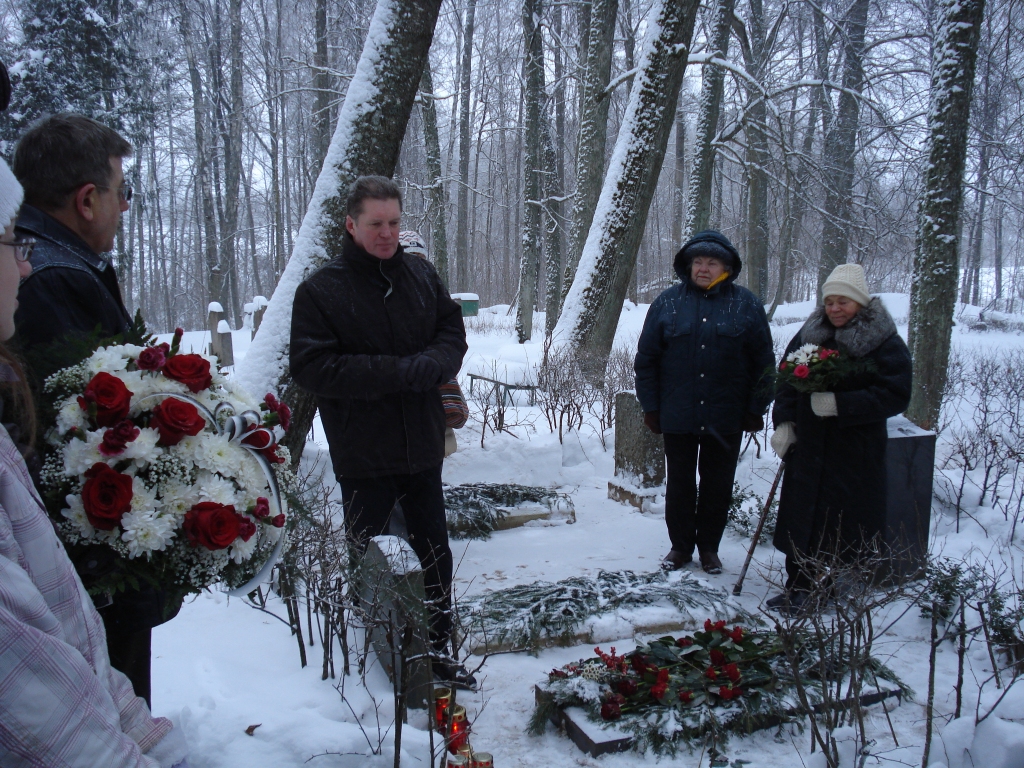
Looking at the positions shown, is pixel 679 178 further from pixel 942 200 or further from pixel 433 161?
pixel 942 200

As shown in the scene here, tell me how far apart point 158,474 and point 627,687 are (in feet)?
6.42

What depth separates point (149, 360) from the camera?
5.13 ft

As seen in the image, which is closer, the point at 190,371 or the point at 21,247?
the point at 21,247

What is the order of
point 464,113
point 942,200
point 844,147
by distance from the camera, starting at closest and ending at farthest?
point 942,200 → point 844,147 → point 464,113

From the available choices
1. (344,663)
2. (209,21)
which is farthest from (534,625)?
(209,21)

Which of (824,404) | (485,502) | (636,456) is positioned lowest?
(485,502)

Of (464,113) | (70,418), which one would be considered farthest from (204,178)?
(70,418)

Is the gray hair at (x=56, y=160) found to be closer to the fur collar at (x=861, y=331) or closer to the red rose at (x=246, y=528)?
the red rose at (x=246, y=528)

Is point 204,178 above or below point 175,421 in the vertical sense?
above

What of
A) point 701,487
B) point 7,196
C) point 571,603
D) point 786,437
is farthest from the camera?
point 701,487

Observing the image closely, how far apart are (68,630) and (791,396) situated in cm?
347

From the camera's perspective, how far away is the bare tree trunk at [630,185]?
7.22 metres

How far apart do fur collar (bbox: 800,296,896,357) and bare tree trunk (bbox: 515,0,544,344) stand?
38.9 feet

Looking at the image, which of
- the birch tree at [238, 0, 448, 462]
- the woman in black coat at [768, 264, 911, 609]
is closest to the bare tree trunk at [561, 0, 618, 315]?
the birch tree at [238, 0, 448, 462]
